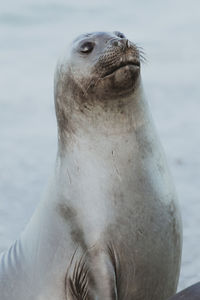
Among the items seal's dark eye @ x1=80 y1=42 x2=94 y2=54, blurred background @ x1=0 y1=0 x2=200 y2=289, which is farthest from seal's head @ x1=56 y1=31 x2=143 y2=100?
blurred background @ x1=0 y1=0 x2=200 y2=289

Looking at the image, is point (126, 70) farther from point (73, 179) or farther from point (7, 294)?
point (7, 294)

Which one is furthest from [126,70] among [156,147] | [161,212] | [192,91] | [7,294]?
[192,91]

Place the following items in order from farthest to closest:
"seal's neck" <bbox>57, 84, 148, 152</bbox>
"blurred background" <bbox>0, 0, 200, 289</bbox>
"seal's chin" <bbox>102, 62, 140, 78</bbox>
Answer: "blurred background" <bbox>0, 0, 200, 289</bbox> < "seal's neck" <bbox>57, 84, 148, 152</bbox> < "seal's chin" <bbox>102, 62, 140, 78</bbox>

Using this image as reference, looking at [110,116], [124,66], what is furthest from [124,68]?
[110,116]

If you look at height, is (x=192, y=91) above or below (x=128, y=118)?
above

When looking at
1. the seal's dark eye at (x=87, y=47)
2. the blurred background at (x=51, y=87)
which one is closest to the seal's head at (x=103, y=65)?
the seal's dark eye at (x=87, y=47)

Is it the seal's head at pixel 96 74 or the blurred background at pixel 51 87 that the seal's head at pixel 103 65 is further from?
the blurred background at pixel 51 87

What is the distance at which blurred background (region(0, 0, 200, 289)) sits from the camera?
5770mm

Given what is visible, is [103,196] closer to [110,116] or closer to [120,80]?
[110,116]

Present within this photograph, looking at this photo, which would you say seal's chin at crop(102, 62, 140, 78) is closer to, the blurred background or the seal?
the seal

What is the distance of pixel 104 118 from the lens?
3.36 metres

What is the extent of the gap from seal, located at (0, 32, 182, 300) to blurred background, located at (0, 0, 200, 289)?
0.96 m

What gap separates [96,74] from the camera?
3.28m

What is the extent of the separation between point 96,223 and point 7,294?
1.77 feet
